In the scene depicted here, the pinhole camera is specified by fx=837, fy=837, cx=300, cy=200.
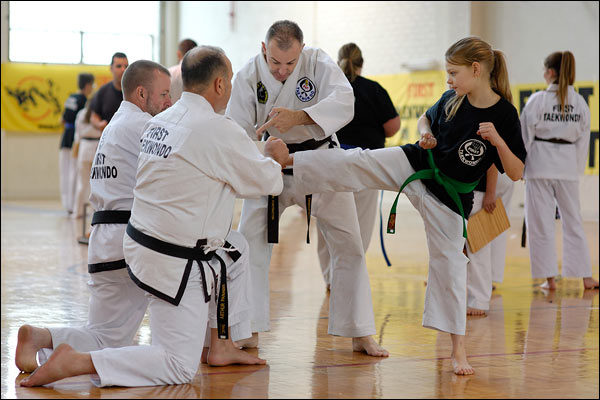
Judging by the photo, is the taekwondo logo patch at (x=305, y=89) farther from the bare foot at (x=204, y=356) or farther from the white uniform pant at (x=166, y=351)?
the bare foot at (x=204, y=356)

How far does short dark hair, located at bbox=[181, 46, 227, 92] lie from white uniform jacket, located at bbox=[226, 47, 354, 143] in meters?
0.59

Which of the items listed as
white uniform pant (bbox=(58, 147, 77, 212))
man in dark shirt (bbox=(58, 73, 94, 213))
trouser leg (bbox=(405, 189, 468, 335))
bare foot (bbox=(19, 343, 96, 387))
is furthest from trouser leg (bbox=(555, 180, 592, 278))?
white uniform pant (bbox=(58, 147, 77, 212))

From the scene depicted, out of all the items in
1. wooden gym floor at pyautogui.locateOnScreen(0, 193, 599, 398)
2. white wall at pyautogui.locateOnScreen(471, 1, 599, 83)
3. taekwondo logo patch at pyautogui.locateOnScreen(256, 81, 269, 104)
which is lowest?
wooden gym floor at pyautogui.locateOnScreen(0, 193, 599, 398)

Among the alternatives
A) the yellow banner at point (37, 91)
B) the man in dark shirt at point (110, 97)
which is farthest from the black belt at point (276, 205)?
the yellow banner at point (37, 91)

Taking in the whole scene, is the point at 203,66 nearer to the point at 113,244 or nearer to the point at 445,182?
the point at 113,244

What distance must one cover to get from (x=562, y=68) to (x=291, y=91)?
9.16ft

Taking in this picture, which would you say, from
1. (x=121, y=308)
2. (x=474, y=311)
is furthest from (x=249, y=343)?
(x=474, y=311)

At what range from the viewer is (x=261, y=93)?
3637mm

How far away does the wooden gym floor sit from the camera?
2918 mm

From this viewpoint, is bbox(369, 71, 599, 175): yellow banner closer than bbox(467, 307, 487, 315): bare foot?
No

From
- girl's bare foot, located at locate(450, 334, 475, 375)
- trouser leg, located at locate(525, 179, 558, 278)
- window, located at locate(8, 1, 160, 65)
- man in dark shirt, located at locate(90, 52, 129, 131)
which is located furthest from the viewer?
window, located at locate(8, 1, 160, 65)

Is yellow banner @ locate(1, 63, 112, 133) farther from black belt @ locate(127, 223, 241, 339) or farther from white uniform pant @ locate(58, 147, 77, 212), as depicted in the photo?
black belt @ locate(127, 223, 241, 339)

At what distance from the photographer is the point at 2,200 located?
1537cm

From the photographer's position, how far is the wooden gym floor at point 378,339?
2.92 meters
